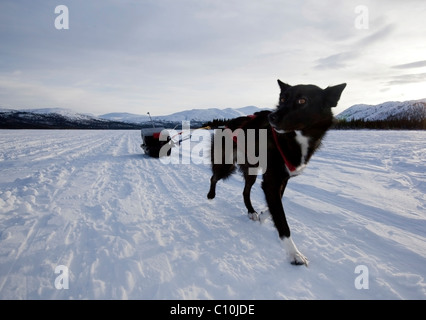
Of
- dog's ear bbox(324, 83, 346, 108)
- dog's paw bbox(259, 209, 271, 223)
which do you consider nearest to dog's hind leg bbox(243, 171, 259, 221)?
dog's paw bbox(259, 209, 271, 223)

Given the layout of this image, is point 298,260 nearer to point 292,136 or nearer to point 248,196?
point 292,136

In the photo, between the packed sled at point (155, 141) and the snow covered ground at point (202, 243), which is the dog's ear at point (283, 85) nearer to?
the snow covered ground at point (202, 243)

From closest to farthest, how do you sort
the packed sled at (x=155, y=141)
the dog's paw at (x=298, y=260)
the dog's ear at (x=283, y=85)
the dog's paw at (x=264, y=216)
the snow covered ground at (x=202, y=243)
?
the snow covered ground at (x=202, y=243) → the dog's paw at (x=298, y=260) → the dog's ear at (x=283, y=85) → the dog's paw at (x=264, y=216) → the packed sled at (x=155, y=141)

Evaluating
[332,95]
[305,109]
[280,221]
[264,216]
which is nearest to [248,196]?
[264,216]

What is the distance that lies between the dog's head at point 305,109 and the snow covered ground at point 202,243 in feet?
4.46

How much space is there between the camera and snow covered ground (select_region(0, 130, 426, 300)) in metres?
2.05

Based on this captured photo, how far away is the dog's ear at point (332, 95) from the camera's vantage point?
257cm

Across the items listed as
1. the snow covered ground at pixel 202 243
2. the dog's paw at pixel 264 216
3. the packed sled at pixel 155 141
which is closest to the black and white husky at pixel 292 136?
the snow covered ground at pixel 202 243

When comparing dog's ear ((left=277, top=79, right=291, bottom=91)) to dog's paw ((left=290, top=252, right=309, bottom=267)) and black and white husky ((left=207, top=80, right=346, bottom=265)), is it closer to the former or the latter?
black and white husky ((left=207, top=80, right=346, bottom=265))

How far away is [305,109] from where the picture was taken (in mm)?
2611

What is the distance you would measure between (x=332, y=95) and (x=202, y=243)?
218cm

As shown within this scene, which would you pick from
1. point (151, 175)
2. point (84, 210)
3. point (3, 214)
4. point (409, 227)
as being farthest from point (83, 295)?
point (151, 175)
